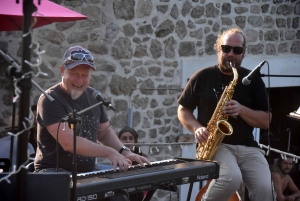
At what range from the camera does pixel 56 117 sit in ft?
14.4

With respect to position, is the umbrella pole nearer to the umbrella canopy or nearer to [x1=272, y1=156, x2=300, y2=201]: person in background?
the umbrella canopy

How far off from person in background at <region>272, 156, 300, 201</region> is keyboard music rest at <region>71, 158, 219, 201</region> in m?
4.74

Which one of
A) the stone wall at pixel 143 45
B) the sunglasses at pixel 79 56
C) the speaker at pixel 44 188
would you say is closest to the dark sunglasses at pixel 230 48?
the sunglasses at pixel 79 56

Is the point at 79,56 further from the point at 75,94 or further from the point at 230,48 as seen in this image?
the point at 230,48

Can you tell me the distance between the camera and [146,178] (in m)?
3.95

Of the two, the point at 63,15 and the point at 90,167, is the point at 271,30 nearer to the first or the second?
the point at 63,15

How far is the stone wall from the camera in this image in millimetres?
7238

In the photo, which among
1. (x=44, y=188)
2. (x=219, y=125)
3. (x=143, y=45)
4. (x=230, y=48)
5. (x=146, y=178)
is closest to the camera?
(x=44, y=188)

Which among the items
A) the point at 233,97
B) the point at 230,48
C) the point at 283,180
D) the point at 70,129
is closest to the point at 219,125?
the point at 233,97

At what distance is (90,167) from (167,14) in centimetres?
381

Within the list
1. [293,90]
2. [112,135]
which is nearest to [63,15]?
[112,135]

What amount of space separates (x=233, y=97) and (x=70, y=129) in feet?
5.99

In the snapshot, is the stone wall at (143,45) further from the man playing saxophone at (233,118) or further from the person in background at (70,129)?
the person in background at (70,129)

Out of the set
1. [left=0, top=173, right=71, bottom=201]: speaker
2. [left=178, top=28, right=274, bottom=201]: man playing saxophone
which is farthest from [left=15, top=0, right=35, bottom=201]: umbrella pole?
[left=178, top=28, right=274, bottom=201]: man playing saxophone
